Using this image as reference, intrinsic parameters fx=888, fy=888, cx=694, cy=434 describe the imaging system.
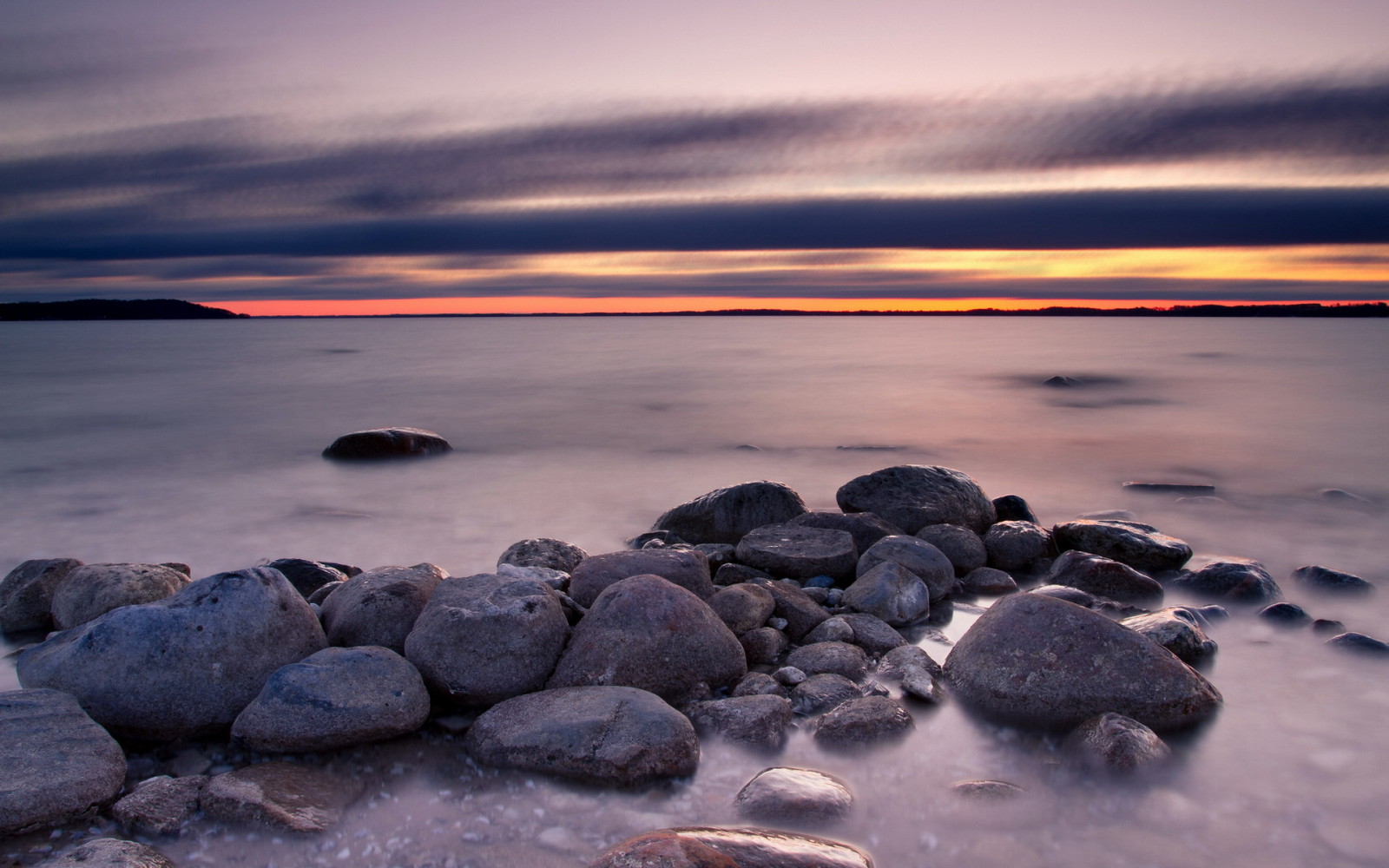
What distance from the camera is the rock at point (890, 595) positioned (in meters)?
5.00

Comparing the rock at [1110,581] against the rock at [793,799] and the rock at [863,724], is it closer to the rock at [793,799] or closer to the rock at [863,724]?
the rock at [863,724]

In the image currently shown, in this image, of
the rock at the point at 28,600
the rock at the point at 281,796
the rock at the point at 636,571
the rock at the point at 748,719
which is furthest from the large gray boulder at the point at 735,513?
the rock at the point at 28,600

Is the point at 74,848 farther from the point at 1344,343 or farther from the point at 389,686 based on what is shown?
the point at 1344,343

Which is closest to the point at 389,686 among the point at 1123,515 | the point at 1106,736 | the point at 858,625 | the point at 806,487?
the point at 858,625

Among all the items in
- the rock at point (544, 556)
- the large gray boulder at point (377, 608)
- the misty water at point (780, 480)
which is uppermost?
the large gray boulder at point (377, 608)

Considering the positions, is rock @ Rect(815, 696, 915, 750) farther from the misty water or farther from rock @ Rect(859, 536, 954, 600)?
rock @ Rect(859, 536, 954, 600)

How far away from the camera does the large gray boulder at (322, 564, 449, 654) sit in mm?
4195

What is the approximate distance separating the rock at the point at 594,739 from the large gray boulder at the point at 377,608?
86 centimetres

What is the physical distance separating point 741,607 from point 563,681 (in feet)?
3.66

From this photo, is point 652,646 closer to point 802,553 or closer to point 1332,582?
point 802,553

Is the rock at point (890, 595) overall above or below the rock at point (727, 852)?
below

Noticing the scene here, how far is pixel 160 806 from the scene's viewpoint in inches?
119

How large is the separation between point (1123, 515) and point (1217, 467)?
470cm

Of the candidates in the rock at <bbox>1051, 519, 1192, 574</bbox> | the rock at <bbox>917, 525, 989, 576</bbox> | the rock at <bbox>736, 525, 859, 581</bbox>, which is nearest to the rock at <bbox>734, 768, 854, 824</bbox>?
the rock at <bbox>736, 525, 859, 581</bbox>
